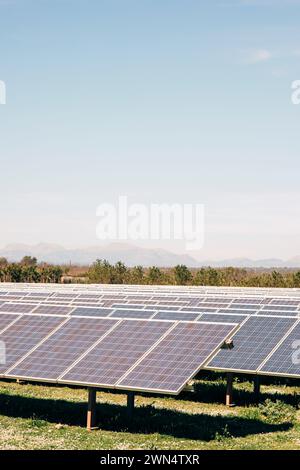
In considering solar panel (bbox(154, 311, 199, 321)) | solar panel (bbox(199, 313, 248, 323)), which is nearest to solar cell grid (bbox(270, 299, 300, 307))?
solar panel (bbox(154, 311, 199, 321))

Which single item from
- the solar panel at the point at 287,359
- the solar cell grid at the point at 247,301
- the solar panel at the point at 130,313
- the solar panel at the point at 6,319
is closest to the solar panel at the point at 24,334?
the solar panel at the point at 6,319

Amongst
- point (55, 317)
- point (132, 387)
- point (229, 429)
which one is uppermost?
point (55, 317)

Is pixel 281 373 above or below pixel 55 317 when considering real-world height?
below

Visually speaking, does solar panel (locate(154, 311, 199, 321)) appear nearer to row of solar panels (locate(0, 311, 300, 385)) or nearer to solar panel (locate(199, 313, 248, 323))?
row of solar panels (locate(0, 311, 300, 385))

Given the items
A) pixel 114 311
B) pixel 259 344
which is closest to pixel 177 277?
pixel 259 344

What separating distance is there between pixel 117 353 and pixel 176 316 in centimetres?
803

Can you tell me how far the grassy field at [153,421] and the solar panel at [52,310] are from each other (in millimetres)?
3747

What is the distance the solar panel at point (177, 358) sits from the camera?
23547 millimetres

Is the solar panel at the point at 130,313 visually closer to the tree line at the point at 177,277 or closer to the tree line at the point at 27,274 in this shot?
the tree line at the point at 177,277

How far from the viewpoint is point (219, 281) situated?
114 metres

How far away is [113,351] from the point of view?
25938 mm
